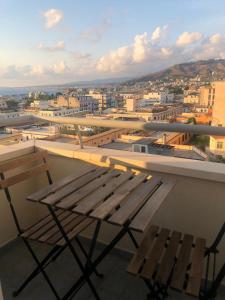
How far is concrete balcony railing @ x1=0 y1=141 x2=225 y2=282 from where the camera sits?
212 centimetres

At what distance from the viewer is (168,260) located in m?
1.61

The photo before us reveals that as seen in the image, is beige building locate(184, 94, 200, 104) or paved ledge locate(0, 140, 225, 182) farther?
beige building locate(184, 94, 200, 104)

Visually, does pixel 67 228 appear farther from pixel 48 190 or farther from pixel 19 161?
pixel 19 161

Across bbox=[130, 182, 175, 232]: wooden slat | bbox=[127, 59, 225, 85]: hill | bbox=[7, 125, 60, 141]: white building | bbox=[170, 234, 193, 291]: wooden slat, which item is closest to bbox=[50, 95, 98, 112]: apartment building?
bbox=[7, 125, 60, 141]: white building

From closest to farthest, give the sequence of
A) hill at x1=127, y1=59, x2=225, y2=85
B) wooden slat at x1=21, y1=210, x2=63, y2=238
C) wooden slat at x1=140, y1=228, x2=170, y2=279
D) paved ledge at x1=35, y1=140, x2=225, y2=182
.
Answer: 1. wooden slat at x1=140, y1=228, x2=170, y2=279
2. wooden slat at x1=21, y1=210, x2=63, y2=238
3. paved ledge at x1=35, y1=140, x2=225, y2=182
4. hill at x1=127, y1=59, x2=225, y2=85

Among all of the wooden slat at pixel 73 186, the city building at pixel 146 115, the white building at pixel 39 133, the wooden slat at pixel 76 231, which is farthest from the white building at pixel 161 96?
the wooden slat at pixel 76 231

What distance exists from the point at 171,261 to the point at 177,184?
781 millimetres

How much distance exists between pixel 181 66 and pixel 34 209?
110003mm

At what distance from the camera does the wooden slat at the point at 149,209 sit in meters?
1.39

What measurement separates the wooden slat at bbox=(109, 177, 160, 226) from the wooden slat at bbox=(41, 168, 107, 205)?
369 mm

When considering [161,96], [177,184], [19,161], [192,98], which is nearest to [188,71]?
[161,96]

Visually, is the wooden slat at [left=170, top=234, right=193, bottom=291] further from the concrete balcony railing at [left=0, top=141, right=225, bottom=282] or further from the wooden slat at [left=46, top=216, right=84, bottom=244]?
the wooden slat at [left=46, top=216, right=84, bottom=244]

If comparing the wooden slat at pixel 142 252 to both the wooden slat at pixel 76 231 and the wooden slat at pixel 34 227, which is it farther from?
the wooden slat at pixel 34 227

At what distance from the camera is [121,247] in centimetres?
265
